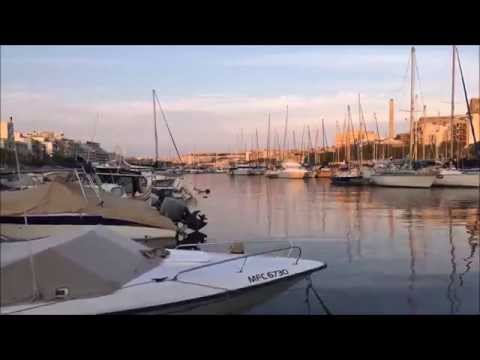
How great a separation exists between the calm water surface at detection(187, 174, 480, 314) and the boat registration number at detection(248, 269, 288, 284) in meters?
0.38

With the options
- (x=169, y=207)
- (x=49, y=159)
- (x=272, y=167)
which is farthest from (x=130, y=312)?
(x=272, y=167)

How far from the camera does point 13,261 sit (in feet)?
13.4

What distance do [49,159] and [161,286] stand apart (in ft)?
18.0

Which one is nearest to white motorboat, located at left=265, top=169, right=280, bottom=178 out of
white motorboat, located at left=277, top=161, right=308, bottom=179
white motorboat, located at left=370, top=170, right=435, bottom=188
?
white motorboat, located at left=277, top=161, right=308, bottom=179

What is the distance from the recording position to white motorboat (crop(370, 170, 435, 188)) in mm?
31984

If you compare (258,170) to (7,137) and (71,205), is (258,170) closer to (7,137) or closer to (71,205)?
(71,205)

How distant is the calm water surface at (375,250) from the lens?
6895 millimetres

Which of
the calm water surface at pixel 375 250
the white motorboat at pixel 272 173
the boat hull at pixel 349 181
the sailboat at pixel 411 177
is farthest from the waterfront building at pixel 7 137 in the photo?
the white motorboat at pixel 272 173

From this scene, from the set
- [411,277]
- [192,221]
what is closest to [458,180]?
[192,221]

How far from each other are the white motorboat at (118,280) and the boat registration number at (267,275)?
0.04 feet

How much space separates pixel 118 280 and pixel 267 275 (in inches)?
60.6

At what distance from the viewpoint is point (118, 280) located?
15.2 ft

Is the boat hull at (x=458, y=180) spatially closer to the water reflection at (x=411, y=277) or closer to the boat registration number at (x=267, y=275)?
the water reflection at (x=411, y=277)
